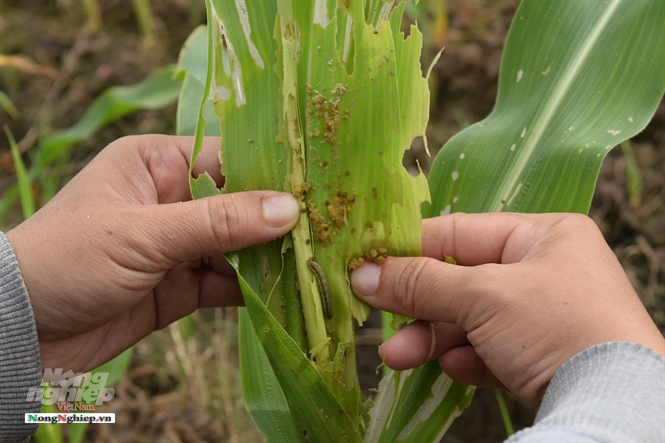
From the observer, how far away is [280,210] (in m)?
0.82

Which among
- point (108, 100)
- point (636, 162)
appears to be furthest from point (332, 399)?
point (636, 162)

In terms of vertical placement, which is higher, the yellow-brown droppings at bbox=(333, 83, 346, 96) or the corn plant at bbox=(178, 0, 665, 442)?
the yellow-brown droppings at bbox=(333, 83, 346, 96)

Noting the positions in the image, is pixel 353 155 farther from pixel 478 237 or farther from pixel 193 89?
pixel 193 89

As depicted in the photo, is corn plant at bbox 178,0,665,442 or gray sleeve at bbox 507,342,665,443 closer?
gray sleeve at bbox 507,342,665,443

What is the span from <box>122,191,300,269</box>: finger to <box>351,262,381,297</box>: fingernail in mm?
112

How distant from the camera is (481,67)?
7.43ft

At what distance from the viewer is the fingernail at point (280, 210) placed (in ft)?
2.68

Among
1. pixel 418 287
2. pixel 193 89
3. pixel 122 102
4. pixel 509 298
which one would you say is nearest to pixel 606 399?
pixel 509 298

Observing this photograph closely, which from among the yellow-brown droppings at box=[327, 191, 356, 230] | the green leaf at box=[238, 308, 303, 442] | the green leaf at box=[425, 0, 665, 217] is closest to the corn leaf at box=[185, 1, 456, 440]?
the yellow-brown droppings at box=[327, 191, 356, 230]

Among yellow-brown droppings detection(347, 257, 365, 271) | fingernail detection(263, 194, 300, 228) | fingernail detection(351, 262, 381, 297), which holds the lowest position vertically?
fingernail detection(351, 262, 381, 297)

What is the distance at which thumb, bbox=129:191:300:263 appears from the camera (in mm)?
816

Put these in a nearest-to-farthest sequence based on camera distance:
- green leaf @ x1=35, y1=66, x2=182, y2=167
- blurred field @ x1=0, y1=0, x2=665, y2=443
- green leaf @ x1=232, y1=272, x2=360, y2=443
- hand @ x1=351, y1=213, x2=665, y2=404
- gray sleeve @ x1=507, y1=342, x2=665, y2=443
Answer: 1. gray sleeve @ x1=507, y1=342, x2=665, y2=443
2. hand @ x1=351, y1=213, x2=665, y2=404
3. green leaf @ x1=232, y1=272, x2=360, y2=443
4. blurred field @ x1=0, y1=0, x2=665, y2=443
5. green leaf @ x1=35, y1=66, x2=182, y2=167

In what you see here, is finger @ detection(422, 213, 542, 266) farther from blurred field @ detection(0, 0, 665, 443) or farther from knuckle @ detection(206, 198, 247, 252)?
blurred field @ detection(0, 0, 665, 443)

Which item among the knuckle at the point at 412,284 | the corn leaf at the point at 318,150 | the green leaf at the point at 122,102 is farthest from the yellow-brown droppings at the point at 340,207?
the green leaf at the point at 122,102
